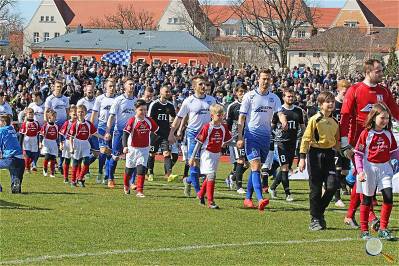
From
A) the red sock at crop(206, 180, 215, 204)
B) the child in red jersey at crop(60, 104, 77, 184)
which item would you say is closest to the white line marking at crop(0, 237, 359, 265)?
the red sock at crop(206, 180, 215, 204)

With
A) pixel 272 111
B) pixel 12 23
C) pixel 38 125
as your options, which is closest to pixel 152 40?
pixel 12 23

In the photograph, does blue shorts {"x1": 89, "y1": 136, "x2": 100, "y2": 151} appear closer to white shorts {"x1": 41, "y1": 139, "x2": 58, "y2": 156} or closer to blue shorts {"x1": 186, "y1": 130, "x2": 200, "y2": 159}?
white shorts {"x1": 41, "y1": 139, "x2": 58, "y2": 156}

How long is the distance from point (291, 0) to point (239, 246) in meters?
69.5

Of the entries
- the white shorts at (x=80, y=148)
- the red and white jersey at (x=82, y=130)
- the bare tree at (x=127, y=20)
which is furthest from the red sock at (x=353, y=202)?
the bare tree at (x=127, y=20)

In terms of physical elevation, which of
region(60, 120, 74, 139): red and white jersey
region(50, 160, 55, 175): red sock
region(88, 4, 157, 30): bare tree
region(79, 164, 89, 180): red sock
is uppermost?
region(88, 4, 157, 30): bare tree

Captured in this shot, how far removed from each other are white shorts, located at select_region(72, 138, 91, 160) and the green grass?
76.3 inches

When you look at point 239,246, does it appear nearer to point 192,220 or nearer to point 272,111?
point 192,220

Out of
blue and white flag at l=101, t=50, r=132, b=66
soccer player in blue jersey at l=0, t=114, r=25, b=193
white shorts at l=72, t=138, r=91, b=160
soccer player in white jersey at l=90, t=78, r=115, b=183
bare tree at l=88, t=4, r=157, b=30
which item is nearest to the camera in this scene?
soccer player in blue jersey at l=0, t=114, r=25, b=193

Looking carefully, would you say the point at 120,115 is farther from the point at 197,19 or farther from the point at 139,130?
the point at 197,19

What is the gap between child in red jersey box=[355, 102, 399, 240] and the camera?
1176cm

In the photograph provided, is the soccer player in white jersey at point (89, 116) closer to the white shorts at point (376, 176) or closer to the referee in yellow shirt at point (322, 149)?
the referee in yellow shirt at point (322, 149)

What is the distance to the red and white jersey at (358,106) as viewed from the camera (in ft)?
41.5

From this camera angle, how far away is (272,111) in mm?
15188

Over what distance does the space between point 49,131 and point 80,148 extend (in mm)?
3136
